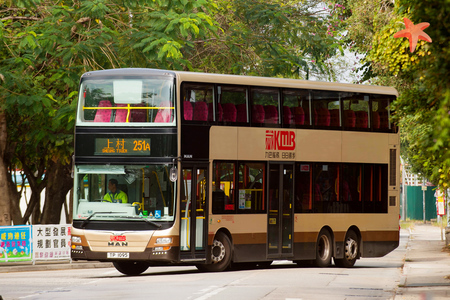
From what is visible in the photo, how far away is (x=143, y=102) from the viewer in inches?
703

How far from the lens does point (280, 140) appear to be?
20094mm

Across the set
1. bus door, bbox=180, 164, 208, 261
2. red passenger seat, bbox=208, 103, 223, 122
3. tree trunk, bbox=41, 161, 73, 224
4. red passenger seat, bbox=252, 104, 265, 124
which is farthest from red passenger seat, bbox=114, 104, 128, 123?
tree trunk, bbox=41, 161, 73, 224

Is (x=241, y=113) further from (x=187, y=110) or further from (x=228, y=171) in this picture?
(x=187, y=110)

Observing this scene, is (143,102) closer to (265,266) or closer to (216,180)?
(216,180)

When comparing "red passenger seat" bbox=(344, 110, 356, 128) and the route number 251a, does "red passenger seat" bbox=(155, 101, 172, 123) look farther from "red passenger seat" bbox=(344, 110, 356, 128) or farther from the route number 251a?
"red passenger seat" bbox=(344, 110, 356, 128)

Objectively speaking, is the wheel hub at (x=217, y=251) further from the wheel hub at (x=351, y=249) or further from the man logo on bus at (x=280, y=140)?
the wheel hub at (x=351, y=249)

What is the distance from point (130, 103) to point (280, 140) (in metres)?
4.02

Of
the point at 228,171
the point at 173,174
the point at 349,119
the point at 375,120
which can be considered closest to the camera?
the point at 173,174

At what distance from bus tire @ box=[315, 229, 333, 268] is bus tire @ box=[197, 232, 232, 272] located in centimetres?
313

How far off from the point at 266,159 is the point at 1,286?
6581mm

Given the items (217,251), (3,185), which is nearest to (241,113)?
(217,251)

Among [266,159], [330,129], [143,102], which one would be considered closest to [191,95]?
[143,102]

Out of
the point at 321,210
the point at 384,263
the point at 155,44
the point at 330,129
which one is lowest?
the point at 384,263

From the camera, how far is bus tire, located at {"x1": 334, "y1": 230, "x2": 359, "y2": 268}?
21.8m
